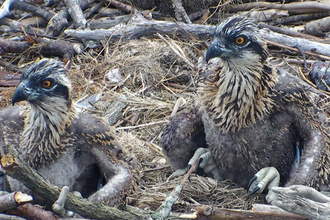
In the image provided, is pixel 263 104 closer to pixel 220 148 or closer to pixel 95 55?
pixel 220 148

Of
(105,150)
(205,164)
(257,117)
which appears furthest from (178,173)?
(257,117)

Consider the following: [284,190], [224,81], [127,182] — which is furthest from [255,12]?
[284,190]

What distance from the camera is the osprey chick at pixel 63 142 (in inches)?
208

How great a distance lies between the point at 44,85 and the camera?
529 cm

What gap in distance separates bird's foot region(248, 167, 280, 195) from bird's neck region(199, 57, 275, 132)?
0.51m

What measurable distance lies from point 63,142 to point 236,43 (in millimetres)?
1951

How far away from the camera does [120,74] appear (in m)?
8.11

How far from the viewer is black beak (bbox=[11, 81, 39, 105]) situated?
512 centimetres

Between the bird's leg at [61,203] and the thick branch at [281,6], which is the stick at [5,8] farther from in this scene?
the bird's leg at [61,203]

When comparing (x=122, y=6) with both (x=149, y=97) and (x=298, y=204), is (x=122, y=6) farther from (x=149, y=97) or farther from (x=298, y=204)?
(x=298, y=204)

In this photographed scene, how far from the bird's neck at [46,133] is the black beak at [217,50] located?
1.49 meters

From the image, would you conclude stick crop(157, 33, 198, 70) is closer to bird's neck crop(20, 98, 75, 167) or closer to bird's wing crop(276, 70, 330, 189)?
bird's wing crop(276, 70, 330, 189)

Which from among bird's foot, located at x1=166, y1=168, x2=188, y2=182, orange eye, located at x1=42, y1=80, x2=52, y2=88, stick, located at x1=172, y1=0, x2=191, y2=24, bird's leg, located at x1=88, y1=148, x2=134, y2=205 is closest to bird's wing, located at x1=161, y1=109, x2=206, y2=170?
bird's foot, located at x1=166, y1=168, x2=188, y2=182

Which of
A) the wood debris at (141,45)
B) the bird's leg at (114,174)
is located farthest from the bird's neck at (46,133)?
the wood debris at (141,45)
